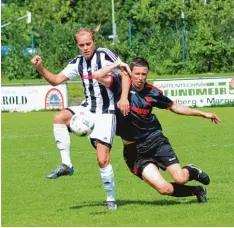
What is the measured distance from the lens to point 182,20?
50688 mm

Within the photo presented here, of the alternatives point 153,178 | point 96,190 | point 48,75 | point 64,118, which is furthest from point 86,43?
point 96,190

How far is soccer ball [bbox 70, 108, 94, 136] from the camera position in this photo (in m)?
11.6

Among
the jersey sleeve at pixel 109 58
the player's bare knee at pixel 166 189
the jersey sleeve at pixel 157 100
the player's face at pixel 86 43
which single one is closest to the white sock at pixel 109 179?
the player's bare knee at pixel 166 189

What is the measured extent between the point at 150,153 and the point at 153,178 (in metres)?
0.36

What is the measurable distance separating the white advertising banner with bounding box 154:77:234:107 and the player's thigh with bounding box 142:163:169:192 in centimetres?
2377

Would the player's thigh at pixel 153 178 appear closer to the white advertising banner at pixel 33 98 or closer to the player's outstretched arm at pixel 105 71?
the player's outstretched arm at pixel 105 71

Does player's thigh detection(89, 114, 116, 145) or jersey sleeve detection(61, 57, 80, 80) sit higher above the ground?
jersey sleeve detection(61, 57, 80, 80)

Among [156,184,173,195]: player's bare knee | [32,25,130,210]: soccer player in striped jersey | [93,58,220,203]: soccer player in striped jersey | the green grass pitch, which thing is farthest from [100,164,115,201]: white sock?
[156,184,173,195]: player's bare knee

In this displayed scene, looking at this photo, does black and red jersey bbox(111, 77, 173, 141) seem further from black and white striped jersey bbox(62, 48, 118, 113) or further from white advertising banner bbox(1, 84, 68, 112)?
white advertising banner bbox(1, 84, 68, 112)

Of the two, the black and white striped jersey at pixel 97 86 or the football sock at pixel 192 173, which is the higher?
the black and white striped jersey at pixel 97 86

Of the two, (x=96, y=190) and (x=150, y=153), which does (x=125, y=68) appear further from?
(x=96, y=190)

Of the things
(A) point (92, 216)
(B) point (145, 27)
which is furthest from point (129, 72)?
(B) point (145, 27)

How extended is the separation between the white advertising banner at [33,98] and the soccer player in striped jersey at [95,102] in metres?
25.0

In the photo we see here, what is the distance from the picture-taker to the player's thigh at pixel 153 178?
11688 mm
